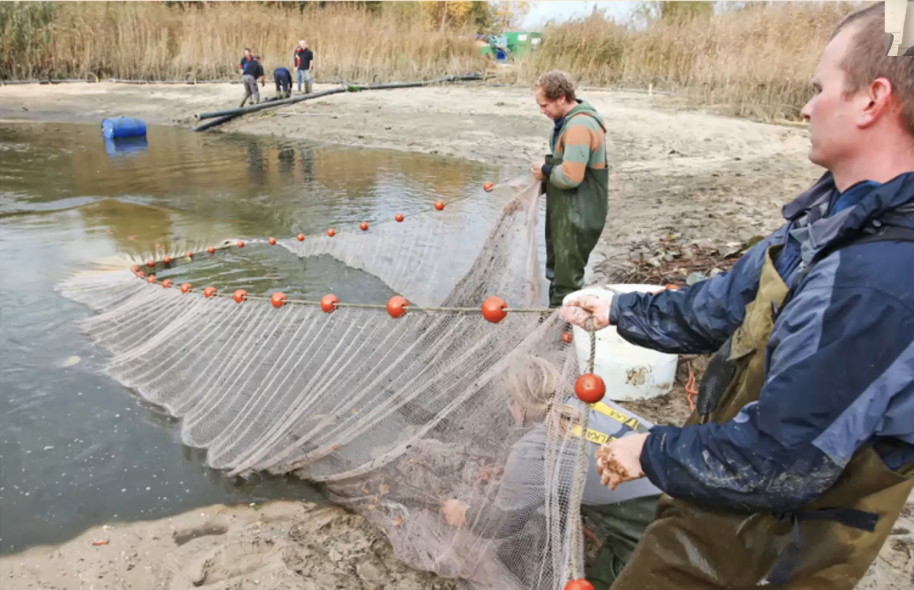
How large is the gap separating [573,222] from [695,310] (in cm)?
264

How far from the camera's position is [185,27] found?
2022 centimetres

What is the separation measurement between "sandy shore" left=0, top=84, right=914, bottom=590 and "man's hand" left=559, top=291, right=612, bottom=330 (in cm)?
129

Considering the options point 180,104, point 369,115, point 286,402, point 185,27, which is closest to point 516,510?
point 286,402

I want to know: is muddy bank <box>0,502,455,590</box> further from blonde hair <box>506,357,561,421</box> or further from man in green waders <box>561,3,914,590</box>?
man in green waders <box>561,3,914,590</box>

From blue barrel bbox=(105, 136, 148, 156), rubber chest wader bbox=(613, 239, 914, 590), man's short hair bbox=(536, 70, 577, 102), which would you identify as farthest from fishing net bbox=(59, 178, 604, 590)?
blue barrel bbox=(105, 136, 148, 156)

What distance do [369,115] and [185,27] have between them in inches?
395

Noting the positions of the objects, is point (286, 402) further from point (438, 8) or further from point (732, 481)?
point (438, 8)

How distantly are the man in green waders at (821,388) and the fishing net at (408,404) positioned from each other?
1.49 feet

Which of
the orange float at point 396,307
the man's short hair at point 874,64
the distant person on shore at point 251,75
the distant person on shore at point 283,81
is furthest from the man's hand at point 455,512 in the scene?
the distant person on shore at point 283,81

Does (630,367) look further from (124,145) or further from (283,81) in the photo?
(283,81)

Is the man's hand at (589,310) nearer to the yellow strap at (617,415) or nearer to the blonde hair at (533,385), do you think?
the blonde hair at (533,385)

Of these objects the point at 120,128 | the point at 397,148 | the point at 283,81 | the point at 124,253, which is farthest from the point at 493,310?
the point at 283,81

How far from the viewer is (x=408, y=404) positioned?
248 centimetres

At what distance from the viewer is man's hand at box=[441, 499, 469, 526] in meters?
2.28
